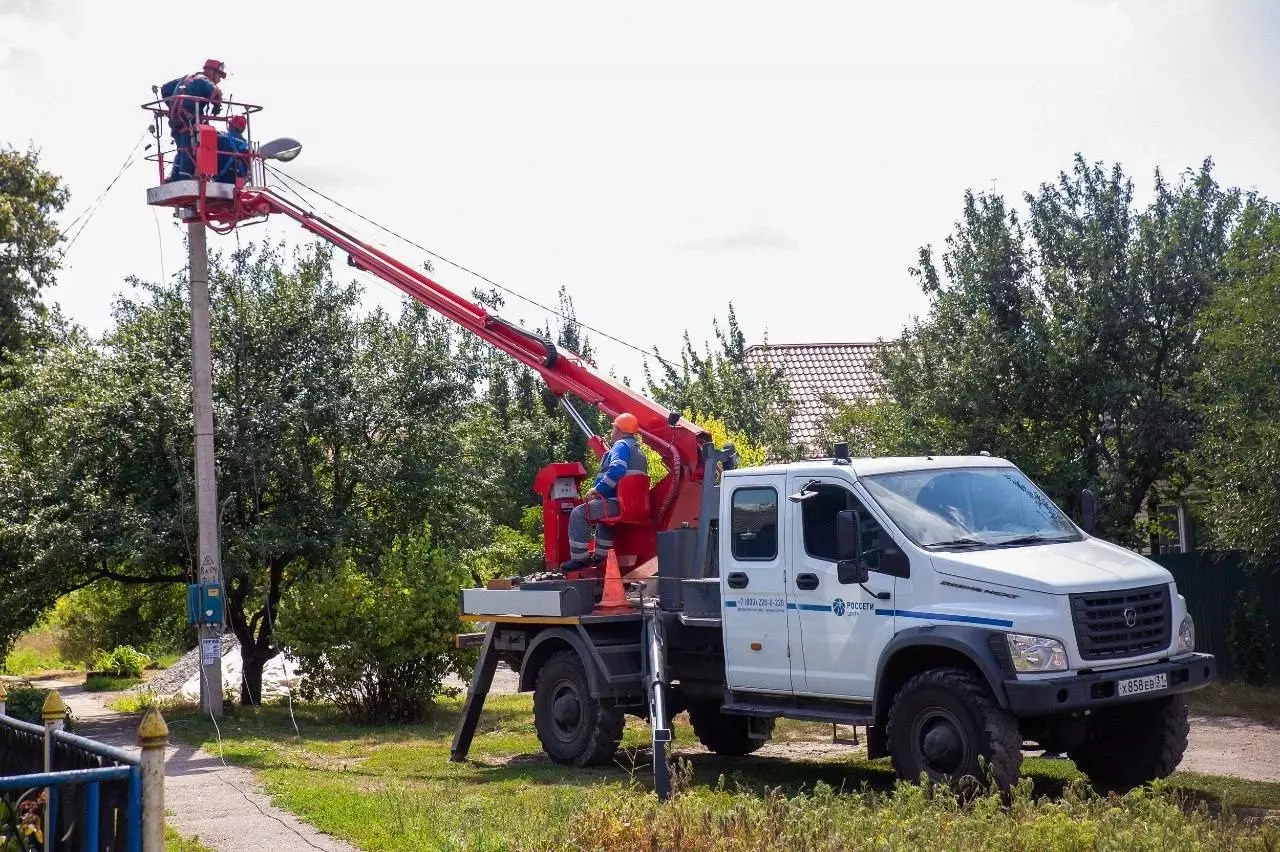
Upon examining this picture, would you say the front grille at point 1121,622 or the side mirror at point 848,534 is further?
the side mirror at point 848,534

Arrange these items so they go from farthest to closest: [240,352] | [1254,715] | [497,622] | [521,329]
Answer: [240,352] < [1254,715] < [521,329] < [497,622]

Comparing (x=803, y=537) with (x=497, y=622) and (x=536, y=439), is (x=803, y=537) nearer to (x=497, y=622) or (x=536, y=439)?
(x=497, y=622)

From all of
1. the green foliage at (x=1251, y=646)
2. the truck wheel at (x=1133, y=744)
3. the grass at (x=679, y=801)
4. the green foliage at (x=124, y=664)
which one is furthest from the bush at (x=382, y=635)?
the green foliage at (x=124, y=664)

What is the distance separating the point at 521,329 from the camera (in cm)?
1510

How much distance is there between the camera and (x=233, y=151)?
16.5 meters

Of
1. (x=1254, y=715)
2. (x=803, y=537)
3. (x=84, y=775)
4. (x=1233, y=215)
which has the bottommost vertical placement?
(x=1254, y=715)

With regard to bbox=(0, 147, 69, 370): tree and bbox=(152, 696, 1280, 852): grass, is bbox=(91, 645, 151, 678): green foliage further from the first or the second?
bbox=(152, 696, 1280, 852): grass

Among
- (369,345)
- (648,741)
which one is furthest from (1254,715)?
(369,345)

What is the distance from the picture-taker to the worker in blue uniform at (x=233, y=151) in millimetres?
16547

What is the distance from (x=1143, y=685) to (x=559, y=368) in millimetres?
7224

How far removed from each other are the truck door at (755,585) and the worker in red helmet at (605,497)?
162 centimetres

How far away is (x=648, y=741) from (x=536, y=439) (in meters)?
18.2

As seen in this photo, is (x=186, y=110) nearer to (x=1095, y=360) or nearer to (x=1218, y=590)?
(x=1095, y=360)

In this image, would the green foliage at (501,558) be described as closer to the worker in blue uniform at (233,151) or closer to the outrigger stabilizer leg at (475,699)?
the outrigger stabilizer leg at (475,699)
